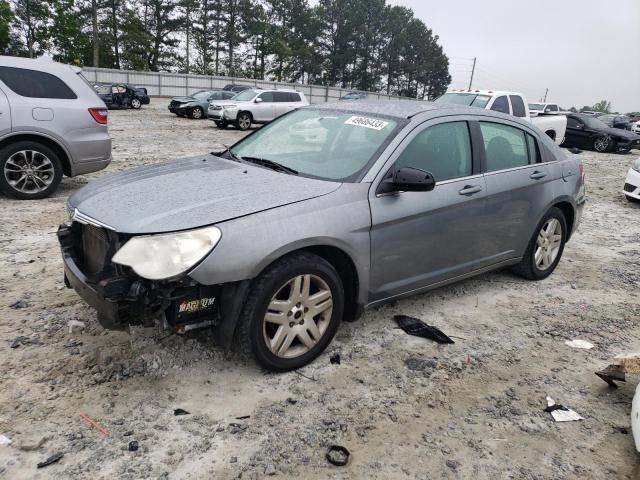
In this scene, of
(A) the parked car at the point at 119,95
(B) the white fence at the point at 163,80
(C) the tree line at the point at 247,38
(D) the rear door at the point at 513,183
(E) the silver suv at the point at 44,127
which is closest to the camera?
(D) the rear door at the point at 513,183

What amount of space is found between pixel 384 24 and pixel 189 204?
79.4 m

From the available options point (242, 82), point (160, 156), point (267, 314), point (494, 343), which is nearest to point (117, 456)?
point (267, 314)

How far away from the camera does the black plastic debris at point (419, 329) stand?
149 inches

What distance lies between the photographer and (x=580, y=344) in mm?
3867

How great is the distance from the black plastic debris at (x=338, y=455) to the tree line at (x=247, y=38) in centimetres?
5326

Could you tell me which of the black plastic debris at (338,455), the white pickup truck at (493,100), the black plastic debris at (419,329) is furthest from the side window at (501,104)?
the black plastic debris at (338,455)

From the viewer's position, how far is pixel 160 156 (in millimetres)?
11344

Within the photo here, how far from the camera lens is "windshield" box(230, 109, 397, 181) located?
11.6 ft

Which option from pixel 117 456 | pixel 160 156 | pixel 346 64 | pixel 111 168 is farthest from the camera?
pixel 346 64

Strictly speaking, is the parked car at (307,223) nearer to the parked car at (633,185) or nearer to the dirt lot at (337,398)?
the dirt lot at (337,398)

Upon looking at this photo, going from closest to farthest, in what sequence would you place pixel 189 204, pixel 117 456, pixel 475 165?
pixel 117 456
pixel 189 204
pixel 475 165

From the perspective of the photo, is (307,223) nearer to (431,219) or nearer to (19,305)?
(431,219)

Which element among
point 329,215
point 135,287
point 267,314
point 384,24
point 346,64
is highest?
point 384,24

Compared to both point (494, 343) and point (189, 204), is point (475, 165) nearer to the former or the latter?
point (494, 343)
